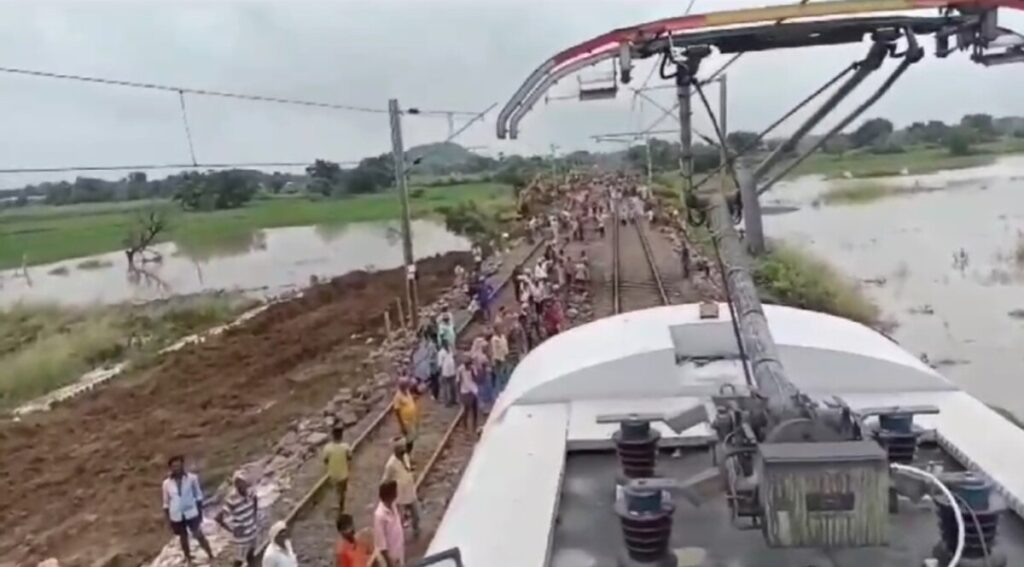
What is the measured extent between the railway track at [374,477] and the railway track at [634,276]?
8.86 meters

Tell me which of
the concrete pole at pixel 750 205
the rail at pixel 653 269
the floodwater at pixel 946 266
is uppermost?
the concrete pole at pixel 750 205

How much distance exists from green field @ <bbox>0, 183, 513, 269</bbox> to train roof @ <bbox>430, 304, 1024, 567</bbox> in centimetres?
5083

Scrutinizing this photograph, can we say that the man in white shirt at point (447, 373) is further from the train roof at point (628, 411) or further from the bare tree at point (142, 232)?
the bare tree at point (142, 232)

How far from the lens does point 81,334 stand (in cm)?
3600

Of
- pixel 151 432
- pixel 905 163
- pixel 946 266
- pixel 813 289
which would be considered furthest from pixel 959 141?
pixel 151 432

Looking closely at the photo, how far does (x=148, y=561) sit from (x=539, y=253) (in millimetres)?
26645

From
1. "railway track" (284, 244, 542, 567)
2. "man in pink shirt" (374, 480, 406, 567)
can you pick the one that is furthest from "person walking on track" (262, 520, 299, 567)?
"railway track" (284, 244, 542, 567)

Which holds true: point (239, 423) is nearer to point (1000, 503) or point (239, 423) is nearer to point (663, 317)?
point (663, 317)

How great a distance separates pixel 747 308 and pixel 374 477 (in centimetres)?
867

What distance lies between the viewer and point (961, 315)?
36.8 m

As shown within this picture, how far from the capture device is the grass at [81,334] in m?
30.5

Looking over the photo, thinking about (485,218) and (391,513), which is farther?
(485,218)

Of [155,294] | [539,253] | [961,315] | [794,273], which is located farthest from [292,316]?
[961,315]

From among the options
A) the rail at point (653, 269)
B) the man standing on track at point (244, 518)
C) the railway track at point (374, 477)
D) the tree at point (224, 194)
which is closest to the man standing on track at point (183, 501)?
the man standing on track at point (244, 518)
